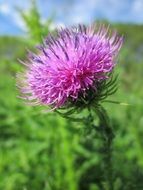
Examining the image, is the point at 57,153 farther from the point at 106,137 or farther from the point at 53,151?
the point at 106,137

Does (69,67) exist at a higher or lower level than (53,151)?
higher

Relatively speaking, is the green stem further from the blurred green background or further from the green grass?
the blurred green background

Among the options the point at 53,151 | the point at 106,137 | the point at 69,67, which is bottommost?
the point at 53,151

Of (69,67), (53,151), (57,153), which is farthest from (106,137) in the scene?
(53,151)

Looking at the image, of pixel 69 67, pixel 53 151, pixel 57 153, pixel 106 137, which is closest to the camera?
pixel 69 67

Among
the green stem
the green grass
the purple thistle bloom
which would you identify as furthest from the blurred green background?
the purple thistle bloom

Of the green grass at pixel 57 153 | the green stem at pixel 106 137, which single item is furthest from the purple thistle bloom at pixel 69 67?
the green grass at pixel 57 153

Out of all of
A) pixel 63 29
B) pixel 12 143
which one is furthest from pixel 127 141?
pixel 63 29

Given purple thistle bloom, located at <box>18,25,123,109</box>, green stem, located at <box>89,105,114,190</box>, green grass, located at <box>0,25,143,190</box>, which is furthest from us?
green grass, located at <box>0,25,143,190</box>
